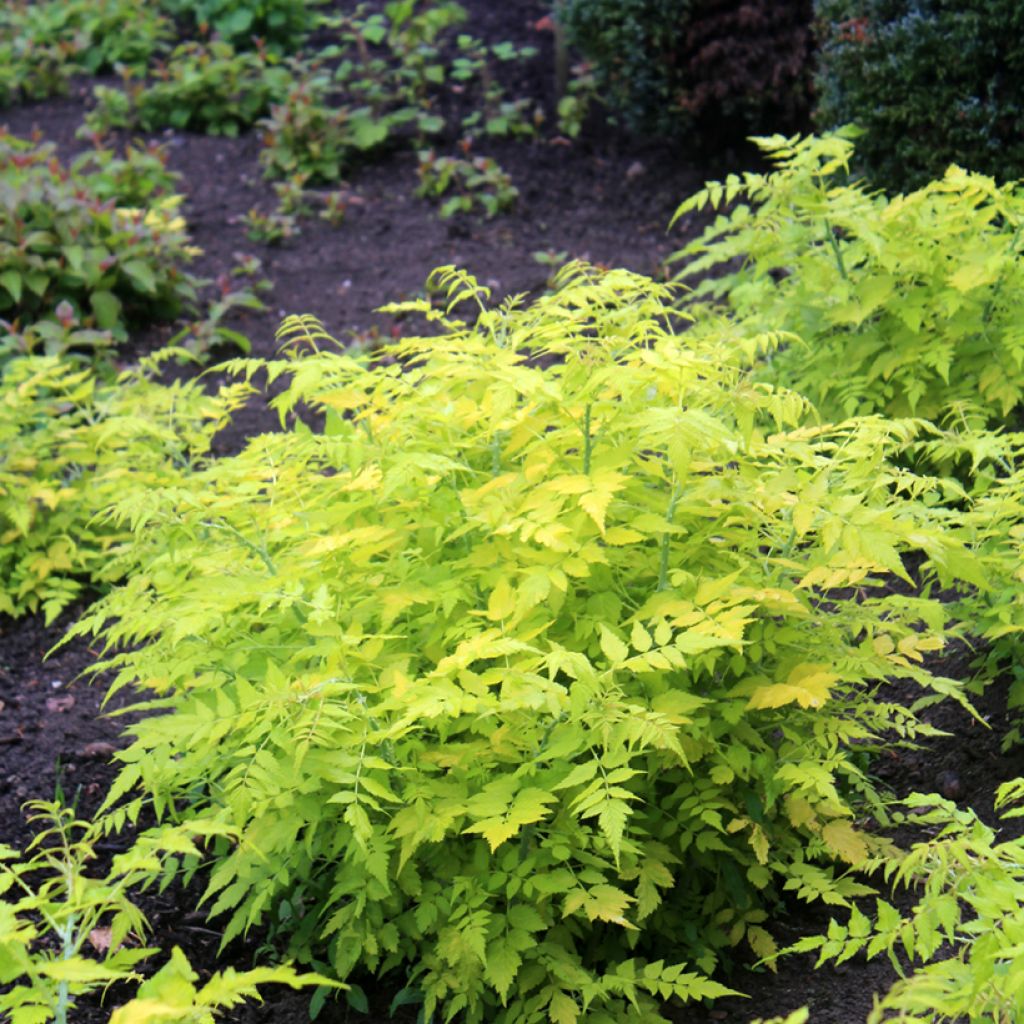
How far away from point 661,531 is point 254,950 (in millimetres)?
1449

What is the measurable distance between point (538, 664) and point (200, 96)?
760 cm

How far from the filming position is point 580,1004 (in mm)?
2760

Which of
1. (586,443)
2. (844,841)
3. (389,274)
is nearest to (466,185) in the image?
(389,274)

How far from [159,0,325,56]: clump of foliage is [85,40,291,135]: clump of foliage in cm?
29

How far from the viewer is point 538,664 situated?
2455 mm

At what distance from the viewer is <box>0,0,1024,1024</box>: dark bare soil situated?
9.64 feet

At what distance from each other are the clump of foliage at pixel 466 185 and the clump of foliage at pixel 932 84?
2.47 metres

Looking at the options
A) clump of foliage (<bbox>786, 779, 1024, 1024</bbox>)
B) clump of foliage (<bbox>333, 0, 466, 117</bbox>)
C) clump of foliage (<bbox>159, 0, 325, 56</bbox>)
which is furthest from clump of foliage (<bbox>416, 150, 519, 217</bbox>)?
clump of foliage (<bbox>786, 779, 1024, 1024</bbox>)

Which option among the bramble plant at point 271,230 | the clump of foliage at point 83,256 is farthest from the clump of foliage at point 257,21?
the clump of foliage at point 83,256

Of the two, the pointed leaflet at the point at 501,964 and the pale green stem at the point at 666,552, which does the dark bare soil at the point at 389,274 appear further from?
the pale green stem at the point at 666,552

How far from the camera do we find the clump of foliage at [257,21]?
30.8 feet

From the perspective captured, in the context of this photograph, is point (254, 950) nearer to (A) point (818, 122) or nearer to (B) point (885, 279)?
(B) point (885, 279)

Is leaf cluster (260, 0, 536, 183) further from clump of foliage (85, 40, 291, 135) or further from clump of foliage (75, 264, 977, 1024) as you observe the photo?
clump of foliage (75, 264, 977, 1024)

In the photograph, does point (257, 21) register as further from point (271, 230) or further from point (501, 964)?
point (501, 964)
